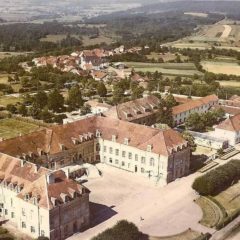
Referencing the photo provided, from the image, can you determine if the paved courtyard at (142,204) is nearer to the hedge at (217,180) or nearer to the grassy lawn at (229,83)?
the hedge at (217,180)

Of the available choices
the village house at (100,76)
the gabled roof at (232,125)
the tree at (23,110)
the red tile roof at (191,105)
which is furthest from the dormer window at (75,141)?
the village house at (100,76)

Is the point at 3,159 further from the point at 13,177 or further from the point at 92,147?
the point at 92,147

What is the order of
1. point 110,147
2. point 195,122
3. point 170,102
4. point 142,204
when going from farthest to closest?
1. point 170,102
2. point 195,122
3. point 110,147
4. point 142,204

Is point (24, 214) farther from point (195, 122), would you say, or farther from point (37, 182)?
point (195, 122)

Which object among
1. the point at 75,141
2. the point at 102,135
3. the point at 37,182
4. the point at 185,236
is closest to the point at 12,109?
the point at 102,135

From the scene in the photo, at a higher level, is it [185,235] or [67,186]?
[67,186]

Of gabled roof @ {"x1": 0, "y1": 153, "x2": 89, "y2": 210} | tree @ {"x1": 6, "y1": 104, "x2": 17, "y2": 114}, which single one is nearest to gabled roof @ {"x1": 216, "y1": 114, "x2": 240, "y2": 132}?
gabled roof @ {"x1": 0, "y1": 153, "x2": 89, "y2": 210}

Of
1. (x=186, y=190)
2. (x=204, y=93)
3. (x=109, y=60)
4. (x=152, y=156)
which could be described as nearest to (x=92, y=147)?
(x=152, y=156)
